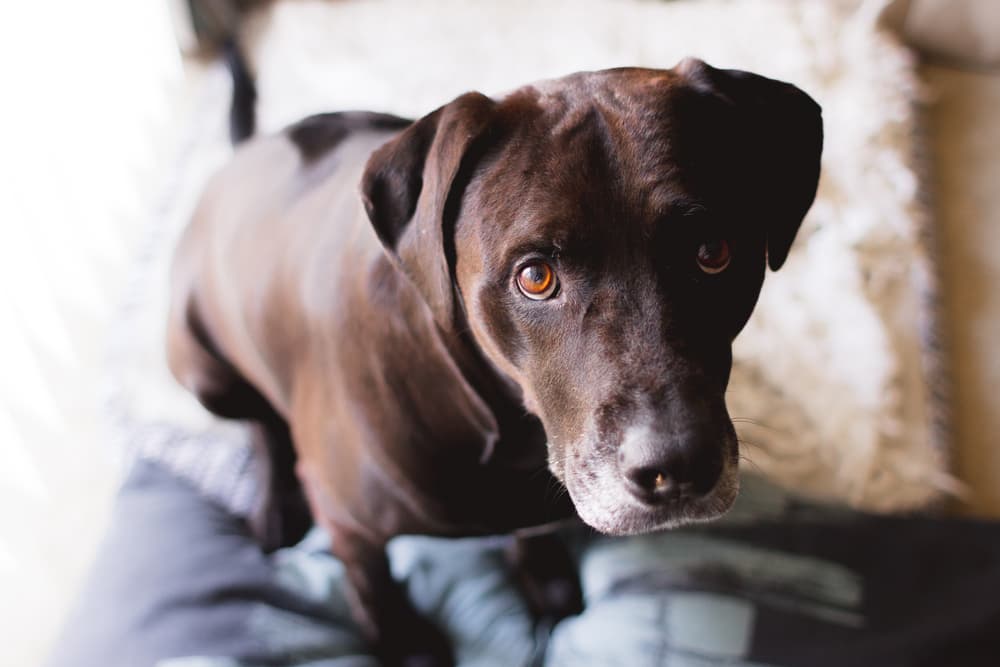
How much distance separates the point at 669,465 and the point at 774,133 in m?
0.50

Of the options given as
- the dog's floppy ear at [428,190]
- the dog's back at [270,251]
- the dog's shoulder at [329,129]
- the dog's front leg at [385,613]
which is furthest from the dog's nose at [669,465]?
the dog's shoulder at [329,129]

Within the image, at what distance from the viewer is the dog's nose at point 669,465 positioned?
3.79 ft

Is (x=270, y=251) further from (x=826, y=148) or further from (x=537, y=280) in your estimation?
(x=826, y=148)

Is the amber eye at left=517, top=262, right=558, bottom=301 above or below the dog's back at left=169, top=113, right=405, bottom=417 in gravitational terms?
above

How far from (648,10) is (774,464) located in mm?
1488

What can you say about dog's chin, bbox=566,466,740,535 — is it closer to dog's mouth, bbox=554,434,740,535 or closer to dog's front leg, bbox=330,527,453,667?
dog's mouth, bbox=554,434,740,535

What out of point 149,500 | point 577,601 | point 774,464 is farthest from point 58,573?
point 774,464

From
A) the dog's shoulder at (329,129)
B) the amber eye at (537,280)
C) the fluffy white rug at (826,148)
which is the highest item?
the dog's shoulder at (329,129)

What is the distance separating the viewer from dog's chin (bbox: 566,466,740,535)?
1226 mm

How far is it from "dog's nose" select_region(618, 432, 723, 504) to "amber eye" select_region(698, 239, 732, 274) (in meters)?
0.23

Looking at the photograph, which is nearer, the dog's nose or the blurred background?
the dog's nose

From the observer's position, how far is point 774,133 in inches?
51.9

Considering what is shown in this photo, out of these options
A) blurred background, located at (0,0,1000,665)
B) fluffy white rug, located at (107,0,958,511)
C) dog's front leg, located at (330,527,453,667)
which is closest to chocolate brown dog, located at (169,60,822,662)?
dog's front leg, located at (330,527,453,667)

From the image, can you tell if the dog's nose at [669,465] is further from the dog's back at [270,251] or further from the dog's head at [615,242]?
the dog's back at [270,251]
